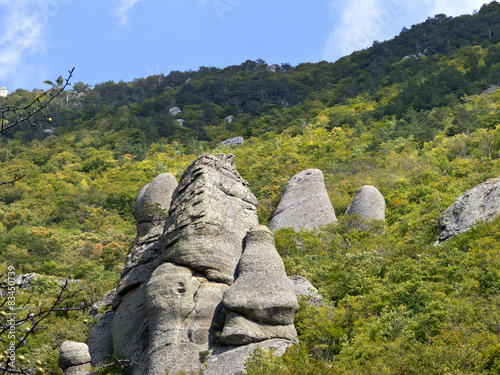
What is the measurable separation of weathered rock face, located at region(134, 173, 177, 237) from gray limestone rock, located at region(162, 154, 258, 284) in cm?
545

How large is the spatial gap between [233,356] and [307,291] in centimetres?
537

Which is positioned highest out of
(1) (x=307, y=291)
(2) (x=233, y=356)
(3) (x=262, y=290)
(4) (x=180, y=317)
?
(1) (x=307, y=291)

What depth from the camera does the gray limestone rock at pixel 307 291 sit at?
21625 mm

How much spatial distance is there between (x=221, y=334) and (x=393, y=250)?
1114cm

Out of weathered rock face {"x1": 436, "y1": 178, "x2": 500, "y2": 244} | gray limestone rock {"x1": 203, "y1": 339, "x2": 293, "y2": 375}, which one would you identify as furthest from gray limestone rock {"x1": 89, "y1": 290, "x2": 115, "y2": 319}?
weathered rock face {"x1": 436, "y1": 178, "x2": 500, "y2": 244}

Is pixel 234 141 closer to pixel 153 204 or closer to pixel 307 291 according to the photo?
pixel 153 204

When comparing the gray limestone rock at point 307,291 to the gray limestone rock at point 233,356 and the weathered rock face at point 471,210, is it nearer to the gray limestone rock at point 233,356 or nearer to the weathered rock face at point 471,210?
the gray limestone rock at point 233,356

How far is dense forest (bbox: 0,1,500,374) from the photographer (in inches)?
710

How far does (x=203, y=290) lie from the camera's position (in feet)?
70.0

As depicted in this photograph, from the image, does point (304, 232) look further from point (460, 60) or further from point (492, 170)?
point (460, 60)

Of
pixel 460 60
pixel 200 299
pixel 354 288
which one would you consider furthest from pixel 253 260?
pixel 460 60

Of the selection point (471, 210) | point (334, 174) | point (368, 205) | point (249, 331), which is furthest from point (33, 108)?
point (334, 174)

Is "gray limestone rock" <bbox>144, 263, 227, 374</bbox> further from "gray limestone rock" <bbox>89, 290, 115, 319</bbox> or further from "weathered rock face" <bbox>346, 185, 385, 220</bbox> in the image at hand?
"weathered rock face" <bbox>346, 185, 385, 220</bbox>

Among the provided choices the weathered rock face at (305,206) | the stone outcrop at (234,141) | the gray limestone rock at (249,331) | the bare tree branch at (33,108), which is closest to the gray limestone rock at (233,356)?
the gray limestone rock at (249,331)
